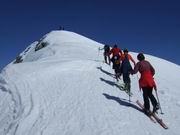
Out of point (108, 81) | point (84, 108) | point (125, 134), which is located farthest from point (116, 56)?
→ point (125, 134)

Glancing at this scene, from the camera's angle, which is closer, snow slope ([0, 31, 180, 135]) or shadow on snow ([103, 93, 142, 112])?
snow slope ([0, 31, 180, 135])

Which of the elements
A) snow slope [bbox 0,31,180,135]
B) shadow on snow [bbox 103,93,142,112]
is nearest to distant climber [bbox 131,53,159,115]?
snow slope [bbox 0,31,180,135]

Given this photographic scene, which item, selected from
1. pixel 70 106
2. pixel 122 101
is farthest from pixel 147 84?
pixel 70 106

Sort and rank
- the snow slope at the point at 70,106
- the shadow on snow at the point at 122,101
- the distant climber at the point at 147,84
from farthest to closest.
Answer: the shadow on snow at the point at 122,101 < the distant climber at the point at 147,84 < the snow slope at the point at 70,106

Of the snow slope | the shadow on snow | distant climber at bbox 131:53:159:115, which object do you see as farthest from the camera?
the shadow on snow

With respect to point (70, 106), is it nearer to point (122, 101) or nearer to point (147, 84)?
point (122, 101)

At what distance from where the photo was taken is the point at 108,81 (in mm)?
16875

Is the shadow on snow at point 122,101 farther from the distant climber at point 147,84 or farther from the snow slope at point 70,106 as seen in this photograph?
the distant climber at point 147,84

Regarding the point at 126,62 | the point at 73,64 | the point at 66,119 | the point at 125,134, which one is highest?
the point at 73,64

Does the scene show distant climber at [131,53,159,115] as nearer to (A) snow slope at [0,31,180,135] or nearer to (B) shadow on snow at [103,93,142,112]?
(A) snow slope at [0,31,180,135]

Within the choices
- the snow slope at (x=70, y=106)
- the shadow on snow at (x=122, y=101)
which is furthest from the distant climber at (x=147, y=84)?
the shadow on snow at (x=122, y=101)

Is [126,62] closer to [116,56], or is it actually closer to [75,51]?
[116,56]

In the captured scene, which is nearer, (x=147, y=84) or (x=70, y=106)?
(x=147, y=84)

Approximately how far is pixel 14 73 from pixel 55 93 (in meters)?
4.95
